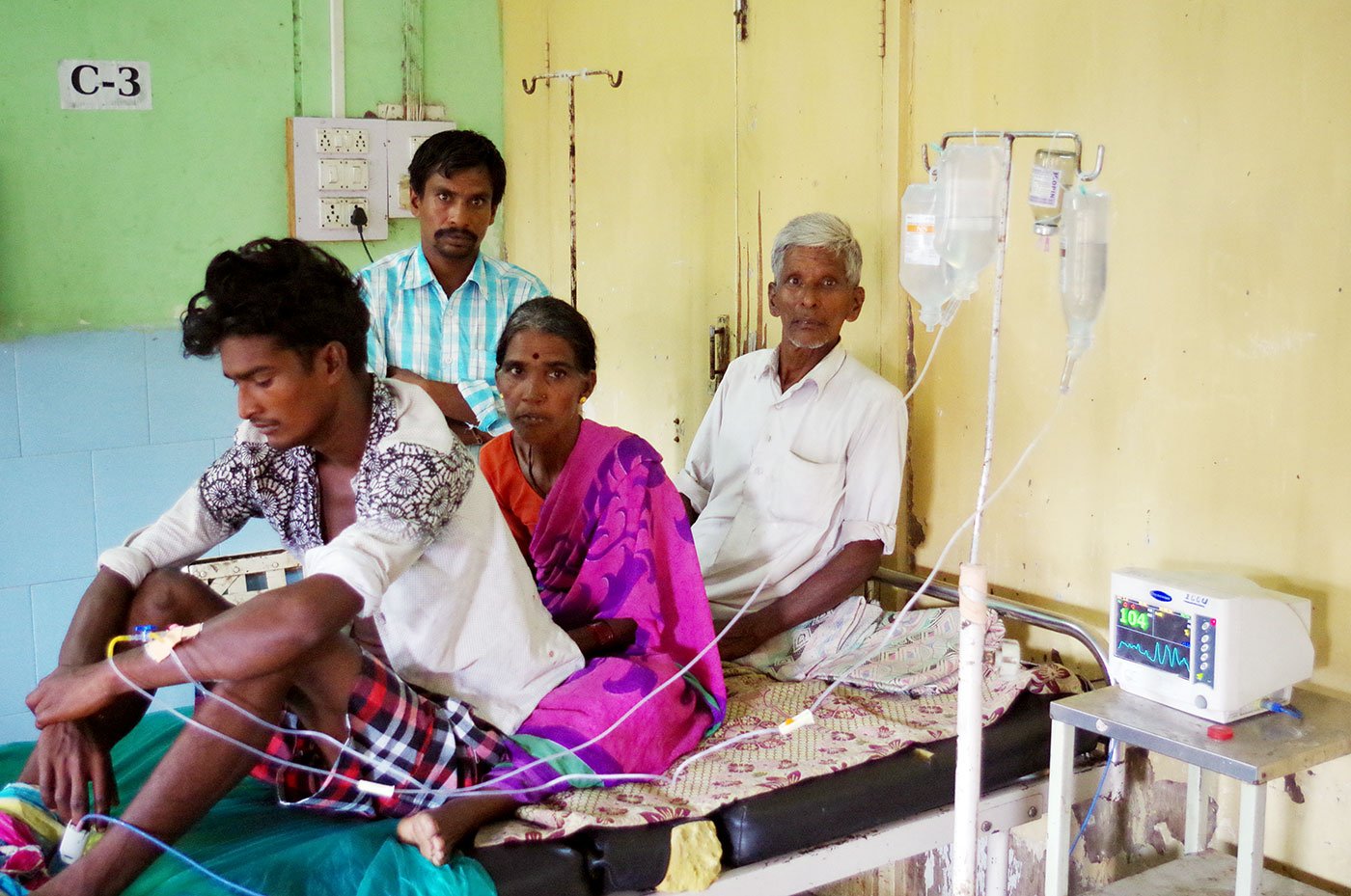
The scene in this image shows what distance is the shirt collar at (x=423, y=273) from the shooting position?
3.33 m

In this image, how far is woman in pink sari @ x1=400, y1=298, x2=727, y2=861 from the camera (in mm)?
2268

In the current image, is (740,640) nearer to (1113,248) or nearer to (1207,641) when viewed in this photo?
(1207,641)

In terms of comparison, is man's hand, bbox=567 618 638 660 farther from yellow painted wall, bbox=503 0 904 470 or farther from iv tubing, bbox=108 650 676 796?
yellow painted wall, bbox=503 0 904 470

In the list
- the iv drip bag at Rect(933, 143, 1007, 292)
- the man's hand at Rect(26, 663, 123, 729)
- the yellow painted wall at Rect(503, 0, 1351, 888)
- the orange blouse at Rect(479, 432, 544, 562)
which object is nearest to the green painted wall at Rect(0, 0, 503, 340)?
the yellow painted wall at Rect(503, 0, 1351, 888)

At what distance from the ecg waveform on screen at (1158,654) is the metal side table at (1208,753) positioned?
0.08 metres

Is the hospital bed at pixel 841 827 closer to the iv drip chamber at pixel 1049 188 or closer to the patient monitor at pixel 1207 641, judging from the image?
the patient monitor at pixel 1207 641

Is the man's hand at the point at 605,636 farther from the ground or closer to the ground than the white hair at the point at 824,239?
closer to the ground

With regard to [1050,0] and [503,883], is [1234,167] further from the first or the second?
[503,883]

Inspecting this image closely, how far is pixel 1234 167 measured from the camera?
94.8 inches

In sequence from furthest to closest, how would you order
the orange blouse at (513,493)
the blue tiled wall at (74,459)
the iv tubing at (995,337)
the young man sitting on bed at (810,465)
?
the blue tiled wall at (74,459) < the young man sitting on bed at (810,465) < the orange blouse at (513,493) < the iv tubing at (995,337)

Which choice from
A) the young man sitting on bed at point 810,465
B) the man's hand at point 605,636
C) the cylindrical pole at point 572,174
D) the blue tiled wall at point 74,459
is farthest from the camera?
the cylindrical pole at point 572,174

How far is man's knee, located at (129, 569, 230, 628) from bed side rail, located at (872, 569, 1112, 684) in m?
1.45

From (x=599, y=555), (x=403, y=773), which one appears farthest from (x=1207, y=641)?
(x=403, y=773)

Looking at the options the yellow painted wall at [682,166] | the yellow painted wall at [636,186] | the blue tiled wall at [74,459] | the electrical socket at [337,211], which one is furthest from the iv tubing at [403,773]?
the electrical socket at [337,211]
